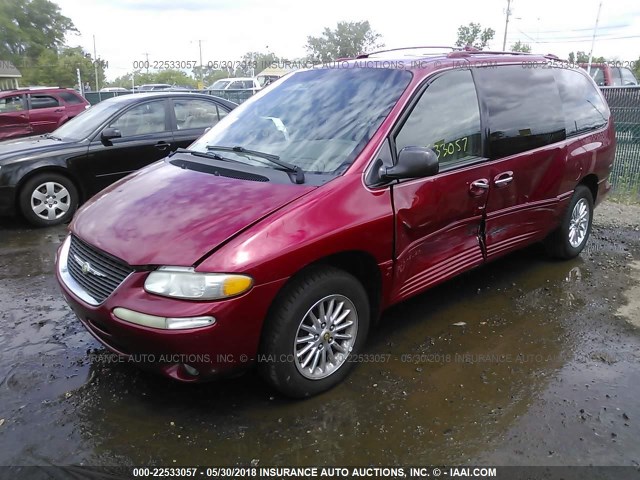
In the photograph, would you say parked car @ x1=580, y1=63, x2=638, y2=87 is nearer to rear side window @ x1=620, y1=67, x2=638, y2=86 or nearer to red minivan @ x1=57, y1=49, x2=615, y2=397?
rear side window @ x1=620, y1=67, x2=638, y2=86

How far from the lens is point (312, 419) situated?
9.37 ft

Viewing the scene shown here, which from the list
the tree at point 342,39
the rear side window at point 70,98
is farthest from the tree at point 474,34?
the rear side window at point 70,98

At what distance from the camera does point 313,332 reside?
2.93 m

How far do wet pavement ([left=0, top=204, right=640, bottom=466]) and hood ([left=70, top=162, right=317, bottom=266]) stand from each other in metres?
0.91

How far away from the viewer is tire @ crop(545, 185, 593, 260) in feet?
16.3

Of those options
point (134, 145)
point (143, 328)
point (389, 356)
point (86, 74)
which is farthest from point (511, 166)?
point (86, 74)

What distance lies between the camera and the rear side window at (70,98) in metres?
13.9

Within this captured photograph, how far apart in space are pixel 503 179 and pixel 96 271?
2868mm

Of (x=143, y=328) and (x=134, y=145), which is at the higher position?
(x=134, y=145)

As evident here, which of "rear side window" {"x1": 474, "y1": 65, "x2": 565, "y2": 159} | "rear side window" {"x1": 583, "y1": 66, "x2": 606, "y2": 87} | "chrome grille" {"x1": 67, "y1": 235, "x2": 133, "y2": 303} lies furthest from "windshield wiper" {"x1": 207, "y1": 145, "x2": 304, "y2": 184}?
"rear side window" {"x1": 583, "y1": 66, "x2": 606, "y2": 87}

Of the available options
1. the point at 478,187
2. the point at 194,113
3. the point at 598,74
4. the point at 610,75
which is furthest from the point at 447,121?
the point at 598,74

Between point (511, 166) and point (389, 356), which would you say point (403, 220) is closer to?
point (389, 356)

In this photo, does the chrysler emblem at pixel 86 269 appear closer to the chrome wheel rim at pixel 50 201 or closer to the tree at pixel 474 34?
the chrome wheel rim at pixel 50 201

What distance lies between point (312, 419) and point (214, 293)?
2.99 ft
